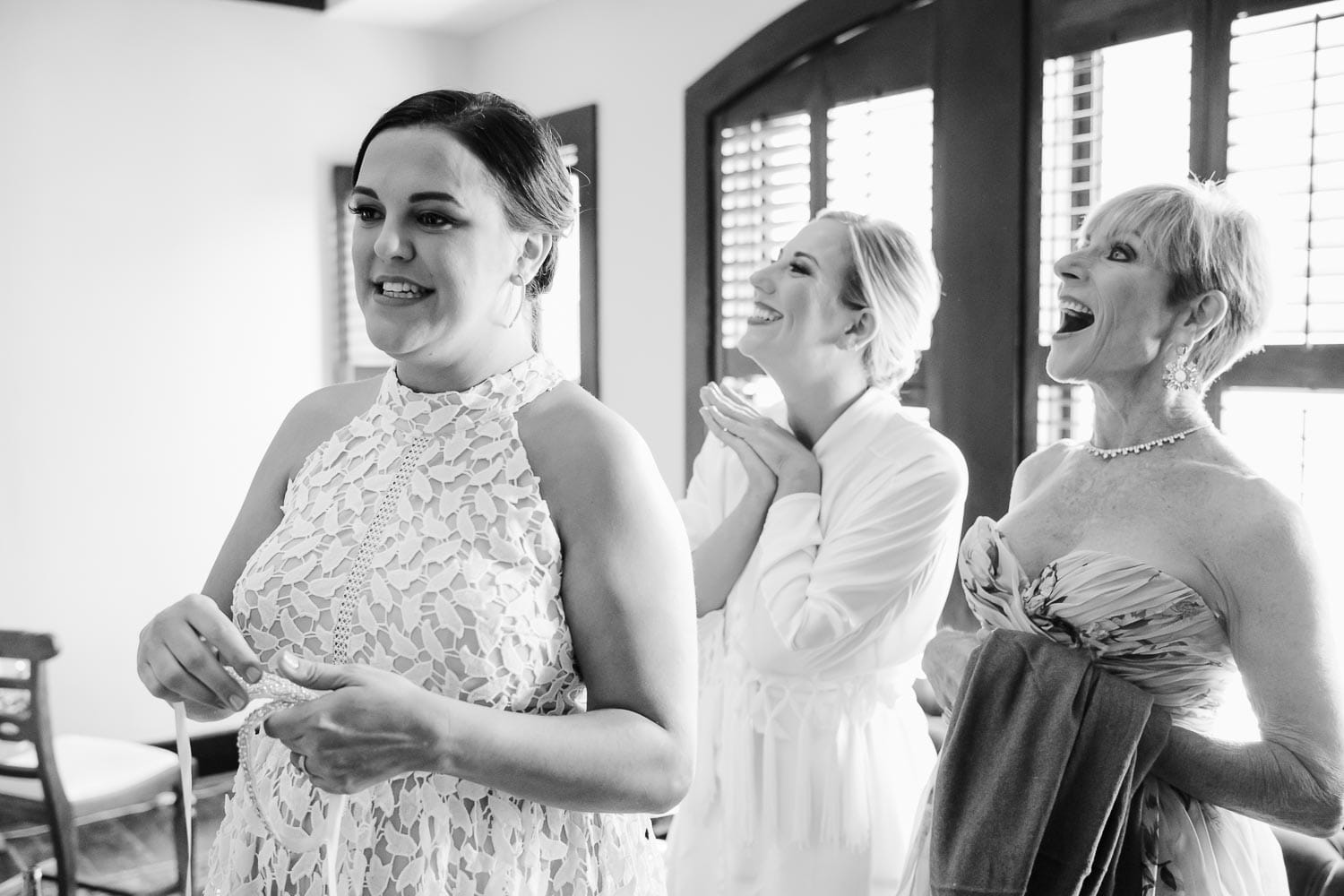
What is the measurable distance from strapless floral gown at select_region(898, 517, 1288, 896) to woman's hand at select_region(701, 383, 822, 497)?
0.54 meters

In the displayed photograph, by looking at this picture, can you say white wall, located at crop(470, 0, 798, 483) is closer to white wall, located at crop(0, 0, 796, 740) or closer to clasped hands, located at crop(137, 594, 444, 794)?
white wall, located at crop(0, 0, 796, 740)

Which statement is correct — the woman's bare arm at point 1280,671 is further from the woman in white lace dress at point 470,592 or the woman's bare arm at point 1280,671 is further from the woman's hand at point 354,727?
the woman's hand at point 354,727

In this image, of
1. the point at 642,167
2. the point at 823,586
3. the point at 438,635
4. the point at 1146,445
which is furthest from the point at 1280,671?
the point at 642,167

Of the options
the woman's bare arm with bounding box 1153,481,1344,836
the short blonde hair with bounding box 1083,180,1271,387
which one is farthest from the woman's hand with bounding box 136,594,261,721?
the short blonde hair with bounding box 1083,180,1271,387

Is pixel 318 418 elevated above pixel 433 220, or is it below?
below

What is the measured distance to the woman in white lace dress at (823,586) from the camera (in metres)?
1.88

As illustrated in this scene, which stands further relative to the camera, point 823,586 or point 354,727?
point 823,586

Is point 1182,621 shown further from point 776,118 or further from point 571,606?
point 776,118

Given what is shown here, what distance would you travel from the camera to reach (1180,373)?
1.54 m

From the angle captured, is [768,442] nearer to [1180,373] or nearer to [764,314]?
[764,314]

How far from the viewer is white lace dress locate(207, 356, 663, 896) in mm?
1115

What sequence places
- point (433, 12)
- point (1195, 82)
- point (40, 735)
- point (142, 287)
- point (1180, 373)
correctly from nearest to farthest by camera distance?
point (1180, 373), point (1195, 82), point (40, 735), point (142, 287), point (433, 12)

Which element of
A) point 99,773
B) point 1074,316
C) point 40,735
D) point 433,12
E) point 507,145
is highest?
point 433,12

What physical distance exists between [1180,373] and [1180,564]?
0.88 feet
